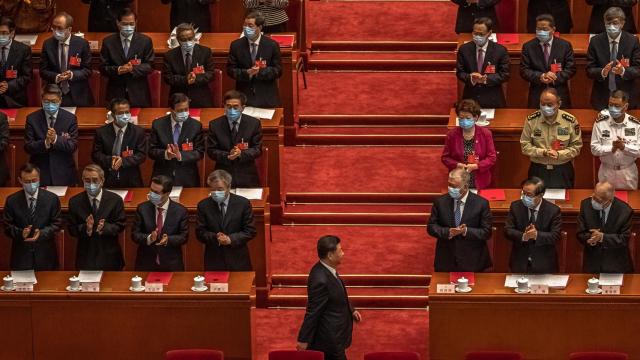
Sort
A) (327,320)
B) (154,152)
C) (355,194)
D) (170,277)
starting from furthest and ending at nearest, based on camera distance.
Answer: (355,194) → (154,152) → (170,277) → (327,320)

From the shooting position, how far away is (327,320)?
8.96 meters

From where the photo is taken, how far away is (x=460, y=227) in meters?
9.68

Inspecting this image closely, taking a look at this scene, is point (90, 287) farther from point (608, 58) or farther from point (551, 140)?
point (608, 58)

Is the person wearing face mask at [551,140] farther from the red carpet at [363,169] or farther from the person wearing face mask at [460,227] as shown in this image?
the red carpet at [363,169]

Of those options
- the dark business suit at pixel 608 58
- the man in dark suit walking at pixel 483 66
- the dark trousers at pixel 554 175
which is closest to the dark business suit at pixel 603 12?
the dark business suit at pixel 608 58

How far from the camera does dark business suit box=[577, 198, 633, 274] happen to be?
9633 millimetres

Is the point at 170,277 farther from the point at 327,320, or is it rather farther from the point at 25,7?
the point at 25,7

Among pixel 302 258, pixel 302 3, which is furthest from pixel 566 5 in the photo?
pixel 302 258

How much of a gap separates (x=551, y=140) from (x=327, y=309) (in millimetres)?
2213

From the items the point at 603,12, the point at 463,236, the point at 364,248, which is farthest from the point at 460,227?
the point at 603,12

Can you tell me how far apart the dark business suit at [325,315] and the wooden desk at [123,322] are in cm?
57

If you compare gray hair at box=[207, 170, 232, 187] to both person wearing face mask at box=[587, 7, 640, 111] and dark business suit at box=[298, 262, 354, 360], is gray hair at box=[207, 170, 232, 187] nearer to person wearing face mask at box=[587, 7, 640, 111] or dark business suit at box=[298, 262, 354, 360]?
dark business suit at box=[298, 262, 354, 360]

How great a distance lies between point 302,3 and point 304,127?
1.05 metres

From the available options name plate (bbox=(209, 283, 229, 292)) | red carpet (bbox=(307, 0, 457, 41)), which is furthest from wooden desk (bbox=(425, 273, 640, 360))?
red carpet (bbox=(307, 0, 457, 41))
